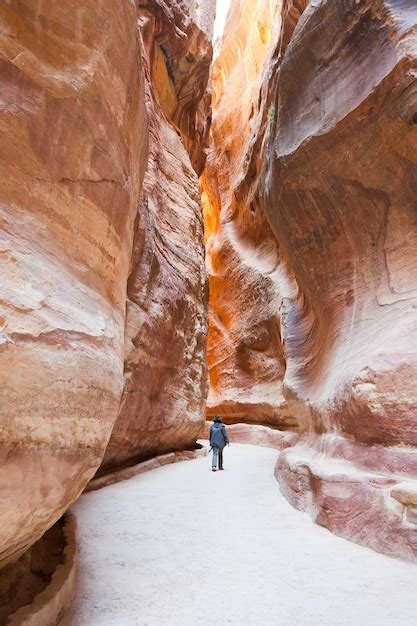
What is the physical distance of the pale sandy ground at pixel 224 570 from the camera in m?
2.53

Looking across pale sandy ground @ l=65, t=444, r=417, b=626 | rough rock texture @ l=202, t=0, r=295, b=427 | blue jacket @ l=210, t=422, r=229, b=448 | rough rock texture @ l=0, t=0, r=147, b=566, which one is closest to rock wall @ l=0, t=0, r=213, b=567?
rough rock texture @ l=0, t=0, r=147, b=566

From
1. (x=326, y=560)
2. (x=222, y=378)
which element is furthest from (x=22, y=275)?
Result: (x=222, y=378)

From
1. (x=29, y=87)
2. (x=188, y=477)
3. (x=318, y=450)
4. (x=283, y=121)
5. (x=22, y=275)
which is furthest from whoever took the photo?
(x=283, y=121)

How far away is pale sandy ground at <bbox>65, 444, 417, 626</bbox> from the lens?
253 cm

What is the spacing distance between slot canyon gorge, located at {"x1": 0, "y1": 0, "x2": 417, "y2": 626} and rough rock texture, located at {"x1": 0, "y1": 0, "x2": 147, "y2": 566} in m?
0.01

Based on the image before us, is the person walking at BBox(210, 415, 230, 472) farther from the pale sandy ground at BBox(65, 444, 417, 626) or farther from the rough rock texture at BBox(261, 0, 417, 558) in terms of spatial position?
the pale sandy ground at BBox(65, 444, 417, 626)

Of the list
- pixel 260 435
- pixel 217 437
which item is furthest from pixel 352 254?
pixel 260 435

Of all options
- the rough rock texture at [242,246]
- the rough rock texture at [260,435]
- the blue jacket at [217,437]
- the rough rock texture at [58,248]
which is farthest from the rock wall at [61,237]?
the rough rock texture at [242,246]

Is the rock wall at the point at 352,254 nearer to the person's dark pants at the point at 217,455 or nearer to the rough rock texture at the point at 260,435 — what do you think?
the person's dark pants at the point at 217,455

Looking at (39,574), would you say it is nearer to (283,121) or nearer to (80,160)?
(80,160)

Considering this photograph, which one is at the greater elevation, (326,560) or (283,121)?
(283,121)

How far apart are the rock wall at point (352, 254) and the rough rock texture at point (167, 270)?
2256 mm

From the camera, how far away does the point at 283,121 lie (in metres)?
7.22

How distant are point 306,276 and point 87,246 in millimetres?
4874
